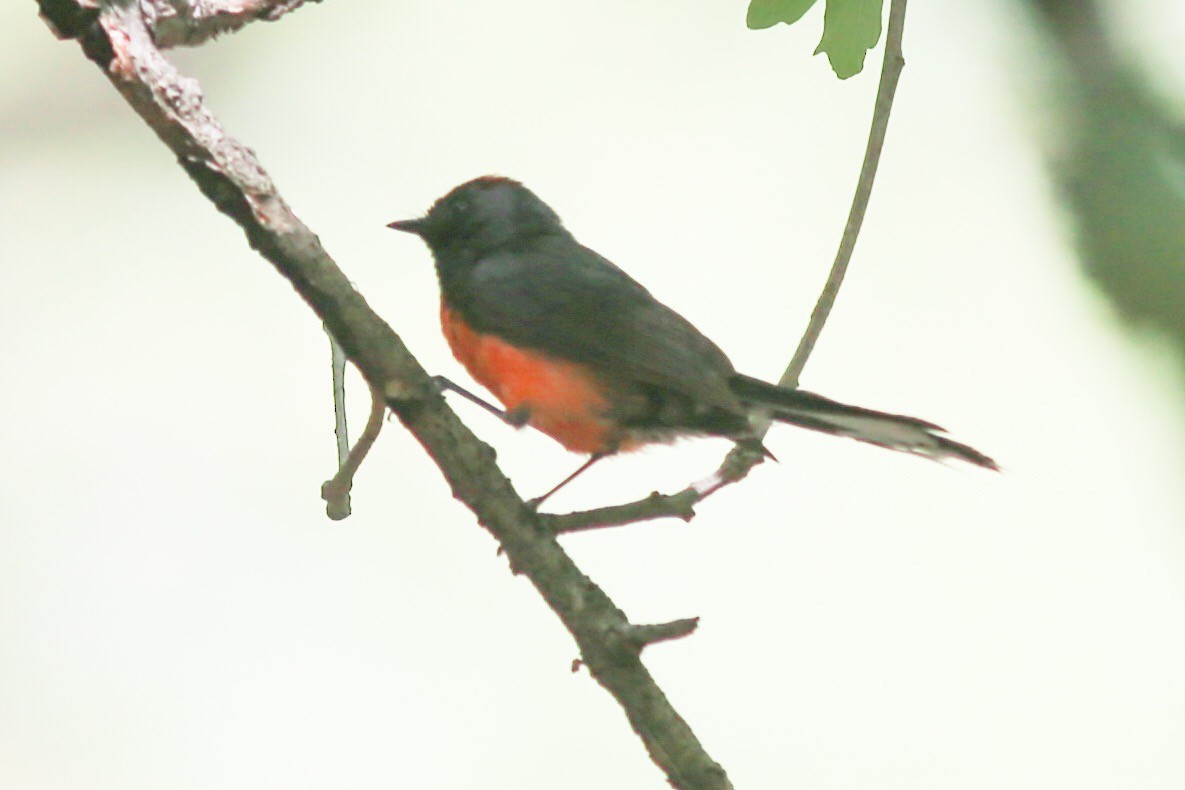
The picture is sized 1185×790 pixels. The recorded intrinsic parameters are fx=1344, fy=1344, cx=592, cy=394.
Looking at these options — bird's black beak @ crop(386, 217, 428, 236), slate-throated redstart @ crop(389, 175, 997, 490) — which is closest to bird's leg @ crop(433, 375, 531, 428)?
slate-throated redstart @ crop(389, 175, 997, 490)

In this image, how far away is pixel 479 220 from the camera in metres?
4.15

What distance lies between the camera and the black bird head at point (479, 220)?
4121 mm

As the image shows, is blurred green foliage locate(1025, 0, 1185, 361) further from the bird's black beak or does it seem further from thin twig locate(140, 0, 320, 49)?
the bird's black beak

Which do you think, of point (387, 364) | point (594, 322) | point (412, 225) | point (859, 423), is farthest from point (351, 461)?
point (412, 225)

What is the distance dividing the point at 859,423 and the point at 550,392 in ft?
2.85

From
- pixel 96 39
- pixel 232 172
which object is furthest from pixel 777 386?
pixel 96 39

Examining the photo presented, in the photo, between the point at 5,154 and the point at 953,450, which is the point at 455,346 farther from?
the point at 5,154

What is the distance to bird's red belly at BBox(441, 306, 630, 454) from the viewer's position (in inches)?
140

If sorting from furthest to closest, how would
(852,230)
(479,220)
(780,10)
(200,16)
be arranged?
(479,220) → (852,230) → (780,10) → (200,16)

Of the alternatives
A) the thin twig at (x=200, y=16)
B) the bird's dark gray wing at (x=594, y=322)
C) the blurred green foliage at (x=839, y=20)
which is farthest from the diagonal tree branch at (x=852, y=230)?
the thin twig at (x=200, y=16)

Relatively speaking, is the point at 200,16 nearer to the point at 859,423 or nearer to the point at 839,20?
the point at 839,20

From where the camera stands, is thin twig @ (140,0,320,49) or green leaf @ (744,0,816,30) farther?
green leaf @ (744,0,816,30)

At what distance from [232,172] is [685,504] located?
1150 millimetres

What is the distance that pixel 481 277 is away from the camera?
12.7 feet
